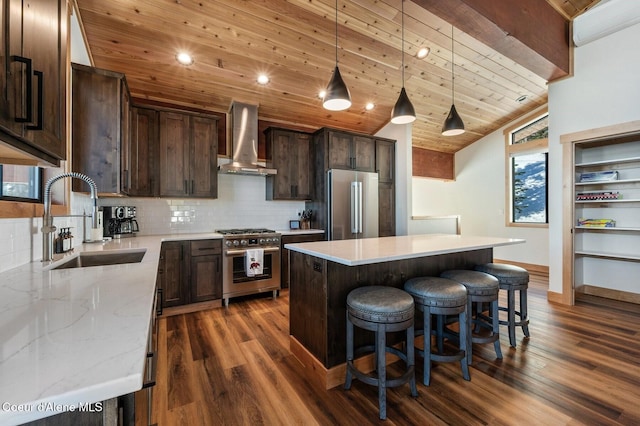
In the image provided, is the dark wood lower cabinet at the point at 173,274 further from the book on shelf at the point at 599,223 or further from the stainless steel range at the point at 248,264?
the book on shelf at the point at 599,223

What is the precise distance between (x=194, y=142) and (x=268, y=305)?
7.88 ft

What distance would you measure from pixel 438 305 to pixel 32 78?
233 cm

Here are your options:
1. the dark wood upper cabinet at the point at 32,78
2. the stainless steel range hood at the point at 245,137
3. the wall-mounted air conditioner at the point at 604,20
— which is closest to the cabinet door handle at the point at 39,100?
the dark wood upper cabinet at the point at 32,78

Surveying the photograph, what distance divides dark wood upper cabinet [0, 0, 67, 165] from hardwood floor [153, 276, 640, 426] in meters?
1.63

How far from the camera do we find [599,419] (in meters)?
1.62

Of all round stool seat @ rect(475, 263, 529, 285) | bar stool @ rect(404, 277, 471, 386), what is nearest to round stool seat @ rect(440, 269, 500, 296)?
bar stool @ rect(404, 277, 471, 386)

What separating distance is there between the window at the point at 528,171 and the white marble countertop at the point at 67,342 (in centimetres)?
665

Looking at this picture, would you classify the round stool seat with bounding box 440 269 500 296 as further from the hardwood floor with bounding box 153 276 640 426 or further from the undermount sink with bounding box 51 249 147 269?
the undermount sink with bounding box 51 249 147 269

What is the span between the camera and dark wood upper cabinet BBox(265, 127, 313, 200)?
4.36 m

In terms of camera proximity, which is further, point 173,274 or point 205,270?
point 205,270

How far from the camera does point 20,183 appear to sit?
1.76m

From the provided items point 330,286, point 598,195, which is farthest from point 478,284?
point 598,195

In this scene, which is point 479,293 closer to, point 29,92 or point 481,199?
point 29,92

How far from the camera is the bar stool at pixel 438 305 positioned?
1.90m
